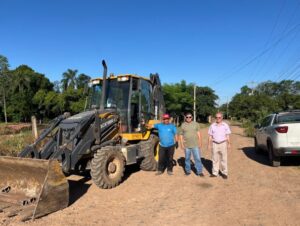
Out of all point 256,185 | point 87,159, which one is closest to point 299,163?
point 256,185

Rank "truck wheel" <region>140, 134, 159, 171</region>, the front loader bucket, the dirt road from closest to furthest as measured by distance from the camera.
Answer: the dirt road, the front loader bucket, "truck wheel" <region>140, 134, 159, 171</region>

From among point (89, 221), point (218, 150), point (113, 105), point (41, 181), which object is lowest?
point (89, 221)

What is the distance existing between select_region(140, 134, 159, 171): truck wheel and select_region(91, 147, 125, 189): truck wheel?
138 centimetres

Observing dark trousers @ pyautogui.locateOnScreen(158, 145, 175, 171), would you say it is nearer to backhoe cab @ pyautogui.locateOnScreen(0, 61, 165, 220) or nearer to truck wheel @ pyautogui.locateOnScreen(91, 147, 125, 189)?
backhoe cab @ pyautogui.locateOnScreen(0, 61, 165, 220)

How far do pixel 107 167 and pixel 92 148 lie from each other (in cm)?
63

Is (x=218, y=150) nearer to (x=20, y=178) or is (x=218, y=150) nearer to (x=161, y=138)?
(x=161, y=138)

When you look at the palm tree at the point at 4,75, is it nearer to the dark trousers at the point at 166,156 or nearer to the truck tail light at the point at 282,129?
the dark trousers at the point at 166,156

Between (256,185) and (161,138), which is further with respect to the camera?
(161,138)

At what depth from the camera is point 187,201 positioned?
7055 millimetres

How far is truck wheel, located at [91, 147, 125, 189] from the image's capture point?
26.0 feet

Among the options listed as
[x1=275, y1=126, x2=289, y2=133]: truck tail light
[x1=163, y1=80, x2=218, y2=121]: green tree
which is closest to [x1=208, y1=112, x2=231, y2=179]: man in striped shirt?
[x1=275, y1=126, x2=289, y2=133]: truck tail light

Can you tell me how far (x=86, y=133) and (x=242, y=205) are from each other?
3996 mm

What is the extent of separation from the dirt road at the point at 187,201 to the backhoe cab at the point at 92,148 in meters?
0.42

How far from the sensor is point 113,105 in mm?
9781
